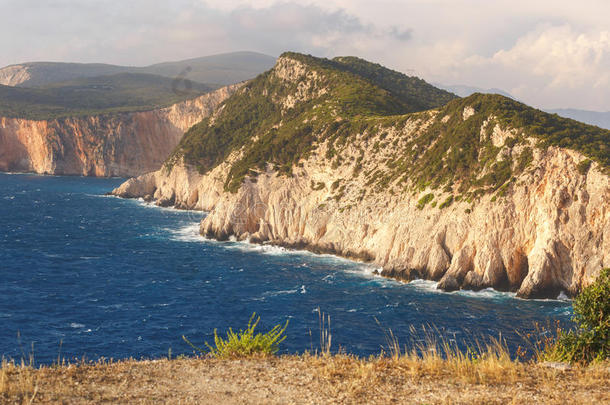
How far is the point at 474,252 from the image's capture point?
170 ft

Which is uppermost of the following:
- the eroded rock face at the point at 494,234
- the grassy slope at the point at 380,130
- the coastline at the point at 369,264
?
the grassy slope at the point at 380,130

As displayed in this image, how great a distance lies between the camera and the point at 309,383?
12.9 metres

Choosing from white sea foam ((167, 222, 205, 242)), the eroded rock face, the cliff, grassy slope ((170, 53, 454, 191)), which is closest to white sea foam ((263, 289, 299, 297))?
the eroded rock face

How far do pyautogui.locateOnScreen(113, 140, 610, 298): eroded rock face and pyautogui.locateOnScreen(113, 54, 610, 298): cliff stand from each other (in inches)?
5.2

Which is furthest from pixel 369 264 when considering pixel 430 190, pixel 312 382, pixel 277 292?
pixel 312 382

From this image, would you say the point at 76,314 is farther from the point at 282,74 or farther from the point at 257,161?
the point at 282,74

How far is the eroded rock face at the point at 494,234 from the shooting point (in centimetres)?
4744

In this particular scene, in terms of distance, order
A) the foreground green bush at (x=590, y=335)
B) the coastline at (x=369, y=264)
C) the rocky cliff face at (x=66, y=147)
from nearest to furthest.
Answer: the foreground green bush at (x=590, y=335)
the coastline at (x=369, y=264)
the rocky cliff face at (x=66, y=147)

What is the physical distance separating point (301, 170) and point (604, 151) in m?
44.4

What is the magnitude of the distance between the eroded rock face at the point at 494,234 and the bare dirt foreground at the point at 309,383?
27180mm

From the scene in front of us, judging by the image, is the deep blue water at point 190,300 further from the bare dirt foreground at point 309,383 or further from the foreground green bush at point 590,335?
the foreground green bush at point 590,335

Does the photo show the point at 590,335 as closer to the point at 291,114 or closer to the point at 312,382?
the point at 312,382

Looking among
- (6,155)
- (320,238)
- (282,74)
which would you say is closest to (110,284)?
(320,238)

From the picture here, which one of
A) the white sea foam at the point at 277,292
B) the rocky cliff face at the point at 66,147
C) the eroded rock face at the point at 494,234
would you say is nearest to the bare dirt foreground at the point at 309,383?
the eroded rock face at the point at 494,234
